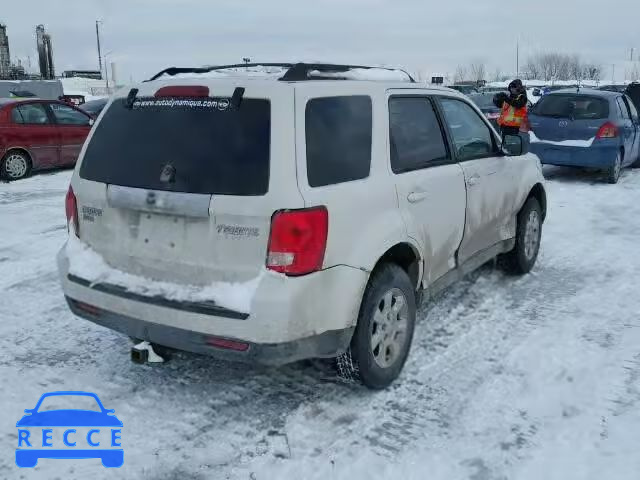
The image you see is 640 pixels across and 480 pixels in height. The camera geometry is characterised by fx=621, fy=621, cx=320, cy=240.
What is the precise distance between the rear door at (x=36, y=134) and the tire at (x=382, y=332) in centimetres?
992

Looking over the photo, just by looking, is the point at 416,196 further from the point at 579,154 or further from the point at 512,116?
the point at 512,116

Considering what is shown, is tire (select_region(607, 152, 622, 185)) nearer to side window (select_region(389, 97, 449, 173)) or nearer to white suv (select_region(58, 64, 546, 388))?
side window (select_region(389, 97, 449, 173))

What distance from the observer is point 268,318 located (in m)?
2.97

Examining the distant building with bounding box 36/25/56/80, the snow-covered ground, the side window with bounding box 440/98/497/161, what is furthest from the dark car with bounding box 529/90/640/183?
the distant building with bounding box 36/25/56/80

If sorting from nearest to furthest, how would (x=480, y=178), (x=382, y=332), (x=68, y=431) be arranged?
(x=68, y=431)
(x=382, y=332)
(x=480, y=178)

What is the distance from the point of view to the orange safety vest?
11.3 m

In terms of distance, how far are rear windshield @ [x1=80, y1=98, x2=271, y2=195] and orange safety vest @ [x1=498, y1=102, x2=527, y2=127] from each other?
9.21 m

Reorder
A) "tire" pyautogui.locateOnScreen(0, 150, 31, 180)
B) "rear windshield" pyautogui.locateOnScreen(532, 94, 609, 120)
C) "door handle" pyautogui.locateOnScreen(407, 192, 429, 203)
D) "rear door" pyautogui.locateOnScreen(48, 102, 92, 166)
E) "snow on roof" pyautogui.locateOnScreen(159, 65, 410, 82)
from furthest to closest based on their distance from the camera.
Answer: "rear door" pyautogui.locateOnScreen(48, 102, 92, 166) < "tire" pyautogui.locateOnScreen(0, 150, 31, 180) < "rear windshield" pyautogui.locateOnScreen(532, 94, 609, 120) < "door handle" pyautogui.locateOnScreen(407, 192, 429, 203) < "snow on roof" pyautogui.locateOnScreen(159, 65, 410, 82)

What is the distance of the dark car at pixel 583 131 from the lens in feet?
35.2

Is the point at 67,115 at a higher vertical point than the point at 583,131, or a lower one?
higher

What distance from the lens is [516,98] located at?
11266 millimetres

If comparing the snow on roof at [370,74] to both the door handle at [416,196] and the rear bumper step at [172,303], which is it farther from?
the rear bumper step at [172,303]

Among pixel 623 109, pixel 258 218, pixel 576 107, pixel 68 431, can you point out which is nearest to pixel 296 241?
pixel 258 218

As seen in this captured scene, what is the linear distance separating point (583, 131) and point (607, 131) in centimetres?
39
